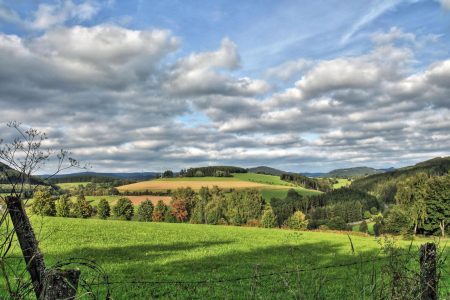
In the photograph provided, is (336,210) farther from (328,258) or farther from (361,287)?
(361,287)

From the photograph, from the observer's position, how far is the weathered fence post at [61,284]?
308 cm

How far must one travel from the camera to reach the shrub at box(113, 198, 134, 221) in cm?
10819

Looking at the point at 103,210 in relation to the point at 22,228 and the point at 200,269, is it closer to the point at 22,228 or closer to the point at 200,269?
the point at 200,269

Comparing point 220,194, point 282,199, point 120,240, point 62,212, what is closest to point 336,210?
Answer: point 282,199

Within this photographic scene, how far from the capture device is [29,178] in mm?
3914

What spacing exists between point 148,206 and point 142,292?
10072 cm

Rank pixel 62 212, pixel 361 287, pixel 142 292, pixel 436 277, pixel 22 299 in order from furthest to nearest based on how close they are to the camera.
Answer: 1. pixel 62 212
2. pixel 142 292
3. pixel 436 277
4. pixel 361 287
5. pixel 22 299

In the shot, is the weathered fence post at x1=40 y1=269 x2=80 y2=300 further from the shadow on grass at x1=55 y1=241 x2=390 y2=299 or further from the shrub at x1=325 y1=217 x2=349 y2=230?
the shrub at x1=325 y1=217 x2=349 y2=230

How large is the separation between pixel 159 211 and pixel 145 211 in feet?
13.3

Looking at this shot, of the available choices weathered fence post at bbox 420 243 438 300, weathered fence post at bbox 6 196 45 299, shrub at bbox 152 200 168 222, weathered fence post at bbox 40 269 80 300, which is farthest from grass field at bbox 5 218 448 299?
shrub at bbox 152 200 168 222

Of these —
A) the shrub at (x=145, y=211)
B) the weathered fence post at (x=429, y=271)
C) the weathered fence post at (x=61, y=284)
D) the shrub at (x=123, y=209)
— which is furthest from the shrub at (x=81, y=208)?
the weathered fence post at (x=61, y=284)

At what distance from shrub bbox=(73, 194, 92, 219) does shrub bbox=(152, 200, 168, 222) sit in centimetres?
1720

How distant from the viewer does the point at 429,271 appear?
533 centimetres

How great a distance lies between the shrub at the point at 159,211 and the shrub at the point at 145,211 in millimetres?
1605
